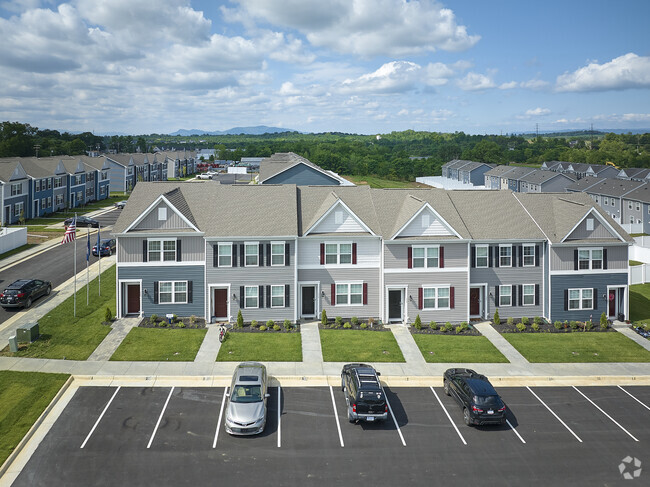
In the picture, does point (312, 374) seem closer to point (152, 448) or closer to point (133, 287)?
point (152, 448)

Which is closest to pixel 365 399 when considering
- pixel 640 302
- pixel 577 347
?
pixel 577 347

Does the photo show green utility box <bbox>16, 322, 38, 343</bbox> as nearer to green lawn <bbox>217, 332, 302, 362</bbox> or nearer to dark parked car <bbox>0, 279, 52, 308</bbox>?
dark parked car <bbox>0, 279, 52, 308</bbox>

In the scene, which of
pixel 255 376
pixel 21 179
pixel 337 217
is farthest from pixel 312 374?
pixel 21 179

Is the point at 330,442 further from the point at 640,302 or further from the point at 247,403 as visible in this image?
the point at 640,302

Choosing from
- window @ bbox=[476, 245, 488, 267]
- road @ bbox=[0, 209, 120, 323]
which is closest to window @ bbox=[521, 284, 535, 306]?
window @ bbox=[476, 245, 488, 267]

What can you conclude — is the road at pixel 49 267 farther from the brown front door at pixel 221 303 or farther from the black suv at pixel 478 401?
the black suv at pixel 478 401

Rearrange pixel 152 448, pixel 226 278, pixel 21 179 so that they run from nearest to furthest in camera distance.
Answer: pixel 152 448
pixel 226 278
pixel 21 179
